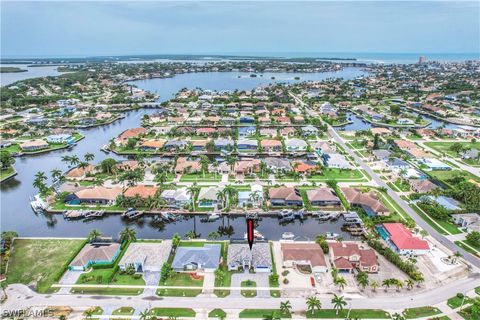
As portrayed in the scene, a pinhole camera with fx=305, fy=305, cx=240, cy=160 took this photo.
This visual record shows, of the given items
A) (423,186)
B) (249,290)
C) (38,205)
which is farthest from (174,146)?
(423,186)

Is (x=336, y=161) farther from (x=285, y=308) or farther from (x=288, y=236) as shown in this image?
(x=285, y=308)

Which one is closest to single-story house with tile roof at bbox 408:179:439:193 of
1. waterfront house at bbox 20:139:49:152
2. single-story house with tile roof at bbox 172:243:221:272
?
A: single-story house with tile roof at bbox 172:243:221:272

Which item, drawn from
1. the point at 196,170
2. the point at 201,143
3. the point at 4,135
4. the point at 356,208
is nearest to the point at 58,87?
the point at 4,135

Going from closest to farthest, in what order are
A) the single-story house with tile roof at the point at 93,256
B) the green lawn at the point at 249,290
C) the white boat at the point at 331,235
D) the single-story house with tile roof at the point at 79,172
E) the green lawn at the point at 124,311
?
the green lawn at the point at 124,311, the green lawn at the point at 249,290, the single-story house with tile roof at the point at 93,256, the white boat at the point at 331,235, the single-story house with tile roof at the point at 79,172

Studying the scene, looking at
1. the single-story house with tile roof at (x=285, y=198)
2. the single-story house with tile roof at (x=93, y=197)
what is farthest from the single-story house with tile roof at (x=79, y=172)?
the single-story house with tile roof at (x=285, y=198)

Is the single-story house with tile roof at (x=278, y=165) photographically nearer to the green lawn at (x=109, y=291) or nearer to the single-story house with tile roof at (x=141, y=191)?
the single-story house with tile roof at (x=141, y=191)
